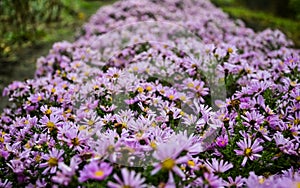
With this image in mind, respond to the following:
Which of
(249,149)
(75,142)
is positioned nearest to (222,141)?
(249,149)

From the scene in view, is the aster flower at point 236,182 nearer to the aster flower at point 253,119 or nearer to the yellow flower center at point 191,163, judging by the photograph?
the yellow flower center at point 191,163

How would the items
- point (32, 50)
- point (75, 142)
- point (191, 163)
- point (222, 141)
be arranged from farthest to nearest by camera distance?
point (32, 50), point (222, 141), point (75, 142), point (191, 163)

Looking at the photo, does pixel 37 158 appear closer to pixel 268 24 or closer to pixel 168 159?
pixel 168 159

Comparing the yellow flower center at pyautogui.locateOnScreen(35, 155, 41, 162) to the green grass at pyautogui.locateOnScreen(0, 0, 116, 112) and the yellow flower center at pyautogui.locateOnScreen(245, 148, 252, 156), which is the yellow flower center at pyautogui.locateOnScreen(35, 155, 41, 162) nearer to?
the yellow flower center at pyautogui.locateOnScreen(245, 148, 252, 156)

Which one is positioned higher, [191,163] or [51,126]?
[191,163]

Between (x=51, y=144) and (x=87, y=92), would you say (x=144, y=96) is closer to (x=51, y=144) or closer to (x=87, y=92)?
(x=87, y=92)

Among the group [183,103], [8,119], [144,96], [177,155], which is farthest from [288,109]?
[8,119]
